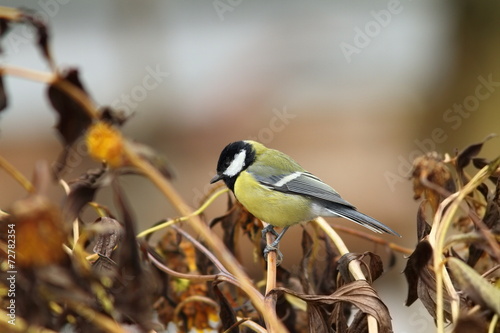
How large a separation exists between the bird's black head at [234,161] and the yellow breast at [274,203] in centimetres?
3

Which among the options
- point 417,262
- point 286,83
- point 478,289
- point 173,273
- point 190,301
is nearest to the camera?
point 478,289

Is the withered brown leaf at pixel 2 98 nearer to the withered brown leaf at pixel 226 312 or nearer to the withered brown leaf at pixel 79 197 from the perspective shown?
the withered brown leaf at pixel 79 197

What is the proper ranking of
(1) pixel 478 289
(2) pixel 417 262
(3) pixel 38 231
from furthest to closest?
1. (2) pixel 417 262
2. (1) pixel 478 289
3. (3) pixel 38 231

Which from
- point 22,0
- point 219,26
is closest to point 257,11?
point 219,26

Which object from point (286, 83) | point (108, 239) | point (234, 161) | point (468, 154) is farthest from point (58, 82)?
point (286, 83)

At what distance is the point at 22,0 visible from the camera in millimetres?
4586

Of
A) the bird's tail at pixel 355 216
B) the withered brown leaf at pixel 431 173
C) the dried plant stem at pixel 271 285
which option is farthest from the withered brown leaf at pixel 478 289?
the bird's tail at pixel 355 216

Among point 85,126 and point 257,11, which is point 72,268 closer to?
point 85,126

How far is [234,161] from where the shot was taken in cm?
155

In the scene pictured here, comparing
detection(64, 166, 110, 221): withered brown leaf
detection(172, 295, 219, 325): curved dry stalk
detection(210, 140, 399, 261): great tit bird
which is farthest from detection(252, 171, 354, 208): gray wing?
detection(64, 166, 110, 221): withered brown leaf

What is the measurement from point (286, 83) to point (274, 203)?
3.23m

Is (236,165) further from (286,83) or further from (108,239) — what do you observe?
(286,83)

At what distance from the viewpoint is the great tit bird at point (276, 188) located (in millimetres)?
1424

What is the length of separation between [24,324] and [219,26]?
4.81 metres
